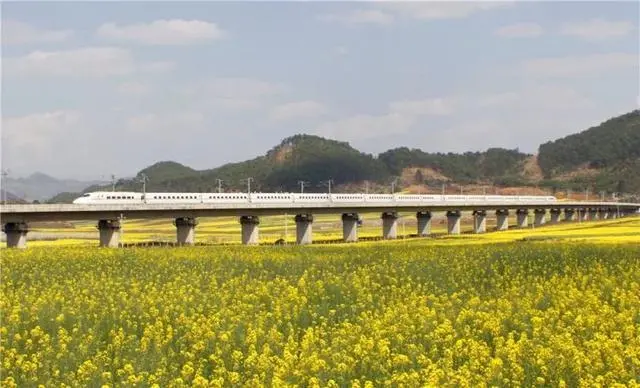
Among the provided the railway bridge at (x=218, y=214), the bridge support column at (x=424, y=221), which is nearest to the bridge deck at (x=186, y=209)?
the railway bridge at (x=218, y=214)

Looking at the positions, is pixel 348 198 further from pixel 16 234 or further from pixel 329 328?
pixel 329 328

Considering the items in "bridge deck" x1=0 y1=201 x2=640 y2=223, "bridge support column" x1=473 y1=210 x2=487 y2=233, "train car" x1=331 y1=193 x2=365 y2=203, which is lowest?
"bridge support column" x1=473 y1=210 x2=487 y2=233

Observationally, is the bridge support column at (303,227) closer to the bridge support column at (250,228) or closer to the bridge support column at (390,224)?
the bridge support column at (250,228)

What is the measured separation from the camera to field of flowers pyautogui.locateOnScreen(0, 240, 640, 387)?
44.6ft

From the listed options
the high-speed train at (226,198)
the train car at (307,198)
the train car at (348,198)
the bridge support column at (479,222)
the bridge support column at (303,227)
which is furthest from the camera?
the bridge support column at (479,222)

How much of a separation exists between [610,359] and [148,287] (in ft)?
58.6

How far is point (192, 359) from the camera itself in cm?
1590

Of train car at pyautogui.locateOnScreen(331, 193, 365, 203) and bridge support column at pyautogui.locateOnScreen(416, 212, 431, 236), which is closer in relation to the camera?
train car at pyautogui.locateOnScreen(331, 193, 365, 203)

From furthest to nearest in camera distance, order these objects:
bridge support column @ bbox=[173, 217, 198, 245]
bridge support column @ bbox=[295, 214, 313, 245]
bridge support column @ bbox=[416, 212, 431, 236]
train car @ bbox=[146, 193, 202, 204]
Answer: bridge support column @ bbox=[416, 212, 431, 236] → bridge support column @ bbox=[295, 214, 313, 245] → bridge support column @ bbox=[173, 217, 198, 245] → train car @ bbox=[146, 193, 202, 204]

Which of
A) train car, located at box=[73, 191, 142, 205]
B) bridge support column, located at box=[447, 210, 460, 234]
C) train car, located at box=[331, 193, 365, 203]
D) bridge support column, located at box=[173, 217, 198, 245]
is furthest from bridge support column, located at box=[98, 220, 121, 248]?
bridge support column, located at box=[447, 210, 460, 234]

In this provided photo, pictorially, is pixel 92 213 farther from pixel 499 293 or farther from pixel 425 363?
pixel 425 363

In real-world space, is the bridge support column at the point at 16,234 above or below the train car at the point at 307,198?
below

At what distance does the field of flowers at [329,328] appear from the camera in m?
13.6

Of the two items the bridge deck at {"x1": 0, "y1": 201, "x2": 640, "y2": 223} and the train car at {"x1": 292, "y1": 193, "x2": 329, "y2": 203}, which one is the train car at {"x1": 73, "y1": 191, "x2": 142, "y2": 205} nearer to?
the bridge deck at {"x1": 0, "y1": 201, "x2": 640, "y2": 223}
